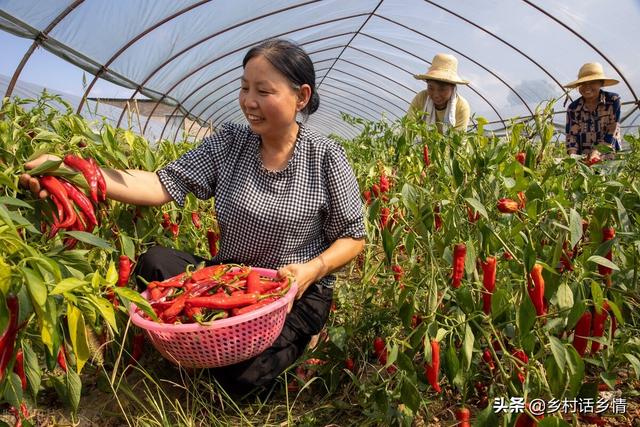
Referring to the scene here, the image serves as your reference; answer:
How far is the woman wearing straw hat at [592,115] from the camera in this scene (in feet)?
15.7

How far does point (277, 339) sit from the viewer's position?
2107mm

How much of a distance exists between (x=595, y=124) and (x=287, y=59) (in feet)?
13.0

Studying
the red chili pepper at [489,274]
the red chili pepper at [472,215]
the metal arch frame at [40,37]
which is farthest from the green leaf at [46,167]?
the metal arch frame at [40,37]

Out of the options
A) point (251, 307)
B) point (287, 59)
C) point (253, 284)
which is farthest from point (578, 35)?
point (251, 307)

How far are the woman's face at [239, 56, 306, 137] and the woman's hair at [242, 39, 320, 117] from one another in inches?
0.8

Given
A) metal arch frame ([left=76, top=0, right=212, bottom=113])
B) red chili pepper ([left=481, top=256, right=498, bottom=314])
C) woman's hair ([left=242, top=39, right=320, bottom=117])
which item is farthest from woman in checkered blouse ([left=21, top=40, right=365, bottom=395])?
metal arch frame ([left=76, top=0, right=212, bottom=113])

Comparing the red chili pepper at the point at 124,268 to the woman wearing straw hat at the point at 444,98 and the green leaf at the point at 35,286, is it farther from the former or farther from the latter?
the woman wearing straw hat at the point at 444,98

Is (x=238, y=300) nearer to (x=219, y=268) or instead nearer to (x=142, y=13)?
(x=219, y=268)

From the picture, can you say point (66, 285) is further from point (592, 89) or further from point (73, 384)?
point (592, 89)

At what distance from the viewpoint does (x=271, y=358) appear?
6.74ft

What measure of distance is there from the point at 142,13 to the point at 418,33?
466 centimetres

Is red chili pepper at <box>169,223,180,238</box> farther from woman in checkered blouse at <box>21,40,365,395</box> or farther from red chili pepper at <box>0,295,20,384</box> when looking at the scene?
red chili pepper at <box>0,295,20,384</box>

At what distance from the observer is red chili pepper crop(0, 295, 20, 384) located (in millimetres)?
1039

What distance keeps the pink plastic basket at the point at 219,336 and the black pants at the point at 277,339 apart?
0.18 m
